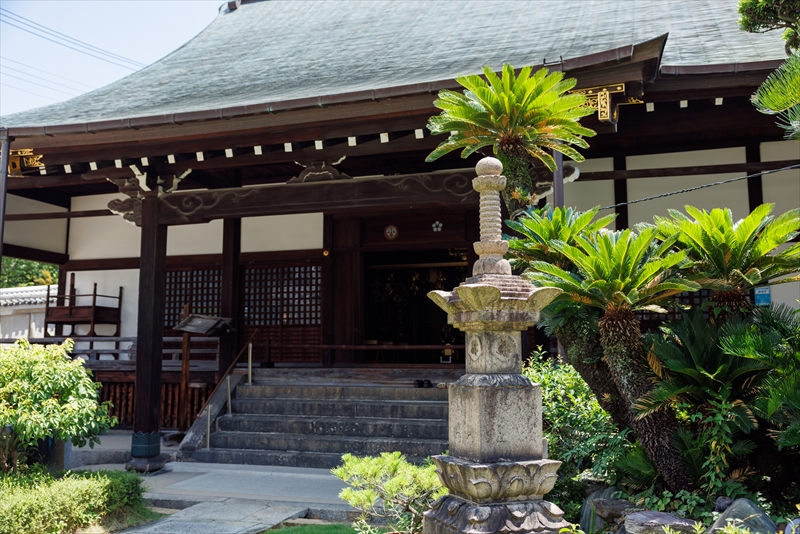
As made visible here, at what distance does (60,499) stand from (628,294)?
17.3 ft

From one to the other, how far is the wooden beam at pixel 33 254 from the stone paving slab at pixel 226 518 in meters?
8.25

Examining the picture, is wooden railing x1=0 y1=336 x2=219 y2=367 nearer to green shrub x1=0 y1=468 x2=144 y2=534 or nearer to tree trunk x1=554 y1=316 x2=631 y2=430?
green shrub x1=0 y1=468 x2=144 y2=534

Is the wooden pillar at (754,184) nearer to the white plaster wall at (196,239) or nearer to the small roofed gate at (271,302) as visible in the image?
the small roofed gate at (271,302)

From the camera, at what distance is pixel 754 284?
5359 mm

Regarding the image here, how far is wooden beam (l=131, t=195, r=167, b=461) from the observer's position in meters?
9.61

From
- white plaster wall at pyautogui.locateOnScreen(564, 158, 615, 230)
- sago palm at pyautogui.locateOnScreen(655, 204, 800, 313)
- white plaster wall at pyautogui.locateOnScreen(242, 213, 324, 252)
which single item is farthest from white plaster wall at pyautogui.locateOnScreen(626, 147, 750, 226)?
white plaster wall at pyautogui.locateOnScreen(242, 213, 324, 252)

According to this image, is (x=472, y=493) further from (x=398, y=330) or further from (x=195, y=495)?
(x=398, y=330)

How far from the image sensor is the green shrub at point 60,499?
582cm

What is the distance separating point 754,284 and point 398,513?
333 centimetres

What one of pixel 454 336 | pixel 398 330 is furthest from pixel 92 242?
pixel 454 336

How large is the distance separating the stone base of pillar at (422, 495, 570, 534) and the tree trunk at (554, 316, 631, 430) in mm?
1613

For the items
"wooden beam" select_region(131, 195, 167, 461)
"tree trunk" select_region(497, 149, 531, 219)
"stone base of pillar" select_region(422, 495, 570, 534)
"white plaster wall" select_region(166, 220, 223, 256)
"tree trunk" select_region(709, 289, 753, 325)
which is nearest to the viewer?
"stone base of pillar" select_region(422, 495, 570, 534)

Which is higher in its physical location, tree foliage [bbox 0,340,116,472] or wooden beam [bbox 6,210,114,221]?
wooden beam [bbox 6,210,114,221]

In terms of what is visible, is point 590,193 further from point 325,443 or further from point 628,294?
point 628,294
